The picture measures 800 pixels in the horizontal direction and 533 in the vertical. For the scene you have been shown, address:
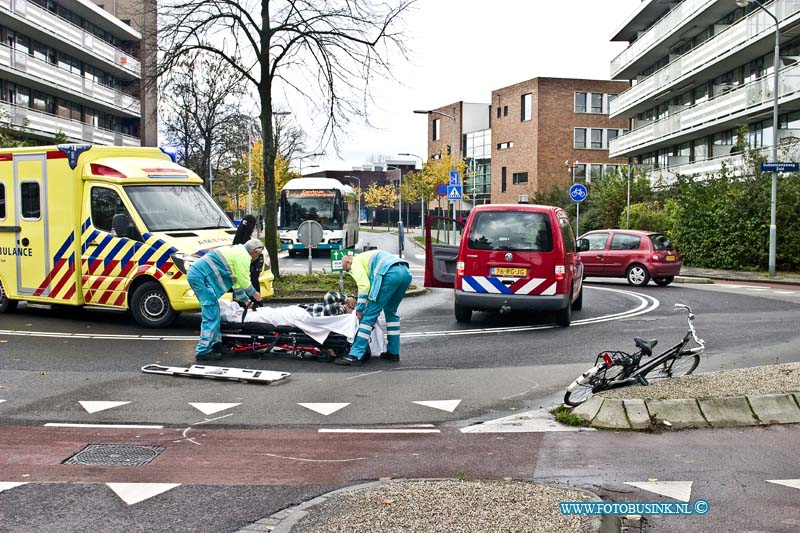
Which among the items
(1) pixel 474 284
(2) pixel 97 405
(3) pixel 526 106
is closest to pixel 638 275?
(1) pixel 474 284

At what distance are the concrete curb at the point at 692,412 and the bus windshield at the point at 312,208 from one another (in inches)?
1167

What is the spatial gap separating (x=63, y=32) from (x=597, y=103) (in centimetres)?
3863

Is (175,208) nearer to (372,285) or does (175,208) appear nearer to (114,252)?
(114,252)

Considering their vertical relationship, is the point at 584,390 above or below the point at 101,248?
below

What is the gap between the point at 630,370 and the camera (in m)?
7.86

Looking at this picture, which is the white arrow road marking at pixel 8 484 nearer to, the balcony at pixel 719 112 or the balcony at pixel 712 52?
the balcony at pixel 719 112

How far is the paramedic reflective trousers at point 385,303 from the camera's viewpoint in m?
9.63

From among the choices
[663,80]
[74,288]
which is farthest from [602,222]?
[74,288]

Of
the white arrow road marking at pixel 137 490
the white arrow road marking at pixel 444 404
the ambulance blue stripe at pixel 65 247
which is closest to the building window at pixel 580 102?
the ambulance blue stripe at pixel 65 247

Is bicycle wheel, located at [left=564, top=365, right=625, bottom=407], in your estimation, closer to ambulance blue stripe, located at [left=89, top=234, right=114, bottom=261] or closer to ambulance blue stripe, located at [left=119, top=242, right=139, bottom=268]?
ambulance blue stripe, located at [left=119, top=242, right=139, bottom=268]

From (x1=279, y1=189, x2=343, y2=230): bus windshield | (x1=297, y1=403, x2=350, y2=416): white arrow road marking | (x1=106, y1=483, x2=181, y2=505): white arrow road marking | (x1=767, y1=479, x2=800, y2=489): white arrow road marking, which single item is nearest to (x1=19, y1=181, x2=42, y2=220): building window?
(x1=297, y1=403, x2=350, y2=416): white arrow road marking

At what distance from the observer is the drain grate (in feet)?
19.8

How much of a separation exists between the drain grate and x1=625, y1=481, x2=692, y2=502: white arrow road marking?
3470mm

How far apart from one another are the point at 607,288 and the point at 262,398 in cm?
1617
